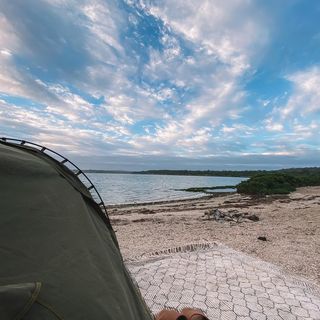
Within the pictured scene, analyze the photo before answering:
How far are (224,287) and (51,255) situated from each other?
3613 millimetres

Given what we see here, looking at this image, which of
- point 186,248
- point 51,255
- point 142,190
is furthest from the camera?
point 142,190

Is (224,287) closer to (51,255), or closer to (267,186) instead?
(51,255)

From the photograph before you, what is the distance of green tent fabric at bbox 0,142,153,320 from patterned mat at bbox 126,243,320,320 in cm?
198

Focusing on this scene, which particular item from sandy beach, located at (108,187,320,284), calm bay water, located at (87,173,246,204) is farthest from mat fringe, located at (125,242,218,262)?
calm bay water, located at (87,173,246,204)

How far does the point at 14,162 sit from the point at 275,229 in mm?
10658

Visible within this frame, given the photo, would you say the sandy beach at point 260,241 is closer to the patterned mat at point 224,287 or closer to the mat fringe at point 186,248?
the mat fringe at point 186,248

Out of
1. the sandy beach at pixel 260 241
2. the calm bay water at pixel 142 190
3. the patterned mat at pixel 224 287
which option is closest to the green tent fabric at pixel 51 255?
the patterned mat at pixel 224 287

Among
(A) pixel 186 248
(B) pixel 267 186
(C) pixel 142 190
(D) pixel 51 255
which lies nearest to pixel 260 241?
(A) pixel 186 248

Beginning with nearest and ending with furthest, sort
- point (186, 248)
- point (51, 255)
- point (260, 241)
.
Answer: point (51, 255), point (186, 248), point (260, 241)

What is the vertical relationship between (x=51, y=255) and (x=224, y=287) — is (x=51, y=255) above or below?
above

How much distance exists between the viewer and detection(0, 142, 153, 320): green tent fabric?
2.23 metres

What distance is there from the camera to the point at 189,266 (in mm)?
6242

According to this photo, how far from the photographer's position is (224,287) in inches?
208

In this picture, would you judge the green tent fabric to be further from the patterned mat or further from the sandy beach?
the sandy beach
